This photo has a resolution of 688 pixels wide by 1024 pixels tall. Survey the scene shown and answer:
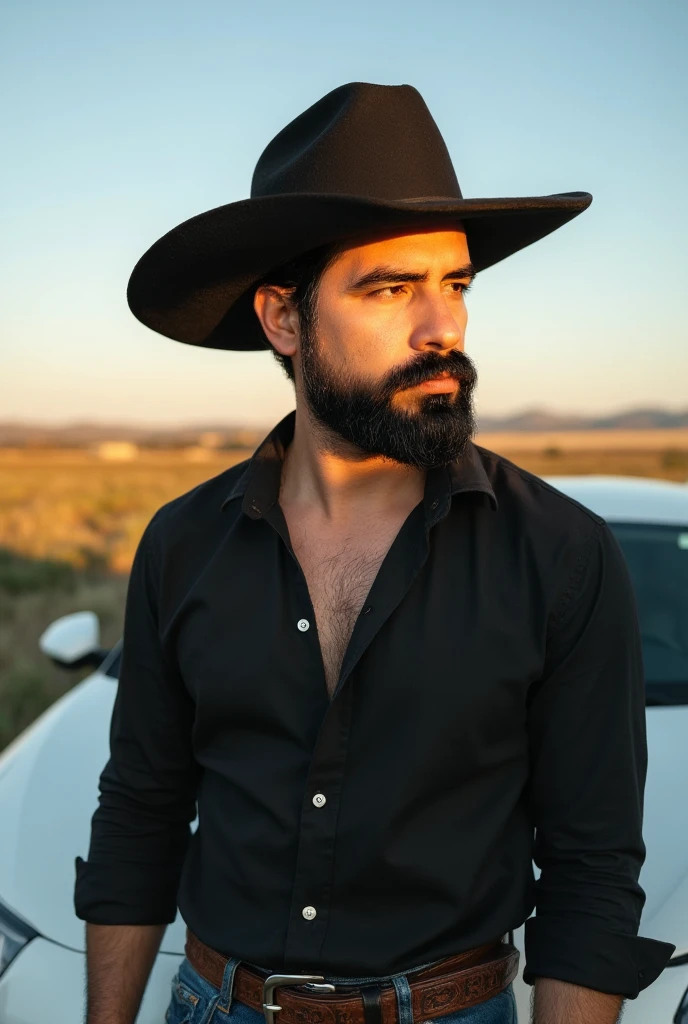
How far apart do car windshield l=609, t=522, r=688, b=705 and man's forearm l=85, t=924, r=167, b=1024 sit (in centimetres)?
153

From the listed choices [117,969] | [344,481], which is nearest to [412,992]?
[117,969]

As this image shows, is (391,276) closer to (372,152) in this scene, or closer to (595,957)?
(372,152)

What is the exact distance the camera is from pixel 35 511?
92.1 ft

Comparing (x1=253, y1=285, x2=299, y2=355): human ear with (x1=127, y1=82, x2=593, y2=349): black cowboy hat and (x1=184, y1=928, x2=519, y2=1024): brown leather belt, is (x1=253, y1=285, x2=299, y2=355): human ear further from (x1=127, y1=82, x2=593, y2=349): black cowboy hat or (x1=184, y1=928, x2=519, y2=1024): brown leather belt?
(x1=184, y1=928, x2=519, y2=1024): brown leather belt

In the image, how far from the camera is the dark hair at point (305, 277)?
7.16ft

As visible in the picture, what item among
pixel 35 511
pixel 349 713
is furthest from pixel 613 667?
pixel 35 511

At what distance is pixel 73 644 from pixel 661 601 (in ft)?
6.59

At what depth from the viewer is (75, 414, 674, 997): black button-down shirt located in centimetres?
174

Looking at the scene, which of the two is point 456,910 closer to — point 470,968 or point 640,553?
point 470,968

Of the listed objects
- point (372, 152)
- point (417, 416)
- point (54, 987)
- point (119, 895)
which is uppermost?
point (372, 152)

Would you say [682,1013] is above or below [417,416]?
below

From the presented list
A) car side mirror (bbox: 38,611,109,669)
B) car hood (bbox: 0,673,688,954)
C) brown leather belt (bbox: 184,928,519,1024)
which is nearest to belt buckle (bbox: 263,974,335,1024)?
brown leather belt (bbox: 184,928,519,1024)

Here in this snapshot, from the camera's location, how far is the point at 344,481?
7.26 feet

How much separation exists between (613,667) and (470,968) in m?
0.56
